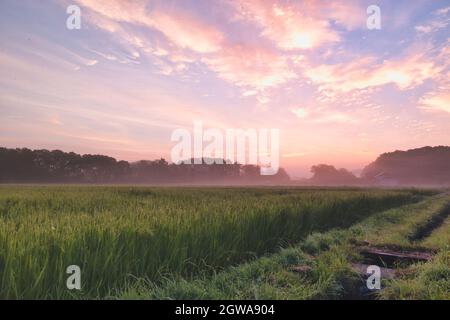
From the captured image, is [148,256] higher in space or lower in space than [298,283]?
higher

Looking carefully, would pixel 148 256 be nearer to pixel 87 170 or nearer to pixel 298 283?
pixel 298 283

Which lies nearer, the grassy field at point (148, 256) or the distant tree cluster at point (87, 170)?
the grassy field at point (148, 256)

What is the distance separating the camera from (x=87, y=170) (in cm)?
8819

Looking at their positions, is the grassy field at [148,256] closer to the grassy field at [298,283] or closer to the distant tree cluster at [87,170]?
the grassy field at [298,283]

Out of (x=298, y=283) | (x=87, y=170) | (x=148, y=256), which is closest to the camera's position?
(x=298, y=283)

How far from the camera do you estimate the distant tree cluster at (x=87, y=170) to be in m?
75.6

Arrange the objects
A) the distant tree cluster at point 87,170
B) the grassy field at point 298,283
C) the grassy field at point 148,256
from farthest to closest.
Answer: the distant tree cluster at point 87,170 < the grassy field at point 298,283 < the grassy field at point 148,256

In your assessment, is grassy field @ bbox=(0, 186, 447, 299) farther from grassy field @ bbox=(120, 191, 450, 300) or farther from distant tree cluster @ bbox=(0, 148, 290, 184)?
distant tree cluster @ bbox=(0, 148, 290, 184)

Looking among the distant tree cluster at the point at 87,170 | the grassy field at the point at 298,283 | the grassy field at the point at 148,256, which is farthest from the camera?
the distant tree cluster at the point at 87,170

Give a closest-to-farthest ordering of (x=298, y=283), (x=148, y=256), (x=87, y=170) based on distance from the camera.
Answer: (x=298, y=283)
(x=148, y=256)
(x=87, y=170)

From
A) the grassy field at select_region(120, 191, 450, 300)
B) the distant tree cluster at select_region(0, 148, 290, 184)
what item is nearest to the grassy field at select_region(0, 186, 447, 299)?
the grassy field at select_region(120, 191, 450, 300)

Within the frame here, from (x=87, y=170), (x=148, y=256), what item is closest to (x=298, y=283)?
(x=148, y=256)

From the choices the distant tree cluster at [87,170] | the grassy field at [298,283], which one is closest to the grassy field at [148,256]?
the grassy field at [298,283]
